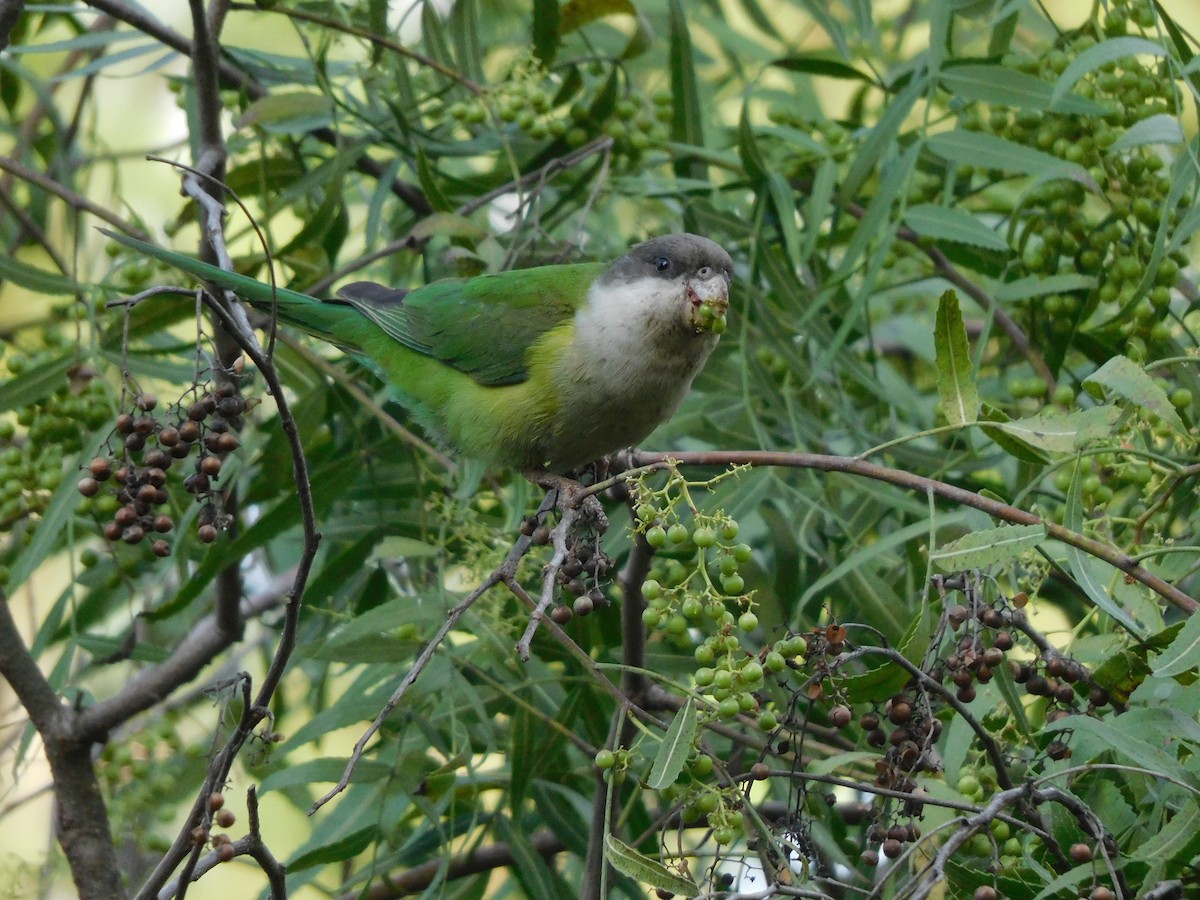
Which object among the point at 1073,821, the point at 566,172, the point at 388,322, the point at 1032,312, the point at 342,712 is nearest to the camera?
the point at 1073,821

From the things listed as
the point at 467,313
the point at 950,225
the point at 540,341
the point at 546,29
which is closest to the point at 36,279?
the point at 467,313

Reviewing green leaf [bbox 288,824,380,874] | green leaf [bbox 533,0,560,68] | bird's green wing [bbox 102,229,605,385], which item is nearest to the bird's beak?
bird's green wing [bbox 102,229,605,385]

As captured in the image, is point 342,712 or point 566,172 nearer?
→ point 342,712

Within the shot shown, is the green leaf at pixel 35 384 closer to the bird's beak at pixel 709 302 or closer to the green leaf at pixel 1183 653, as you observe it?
the bird's beak at pixel 709 302

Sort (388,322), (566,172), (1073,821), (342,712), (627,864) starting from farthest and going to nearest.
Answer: (566,172), (388,322), (342,712), (1073,821), (627,864)

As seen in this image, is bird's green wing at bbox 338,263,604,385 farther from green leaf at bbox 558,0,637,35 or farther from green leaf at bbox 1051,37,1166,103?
green leaf at bbox 1051,37,1166,103

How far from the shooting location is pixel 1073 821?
220 cm

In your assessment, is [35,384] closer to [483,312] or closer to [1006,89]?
[483,312]

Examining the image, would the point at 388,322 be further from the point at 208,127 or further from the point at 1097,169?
the point at 1097,169

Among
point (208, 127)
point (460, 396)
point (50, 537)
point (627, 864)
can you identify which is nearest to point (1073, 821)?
point (627, 864)

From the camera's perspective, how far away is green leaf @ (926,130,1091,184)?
3068mm

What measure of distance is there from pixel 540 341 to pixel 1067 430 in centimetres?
169

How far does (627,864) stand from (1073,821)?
31.6 inches

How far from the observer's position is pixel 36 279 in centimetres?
325
